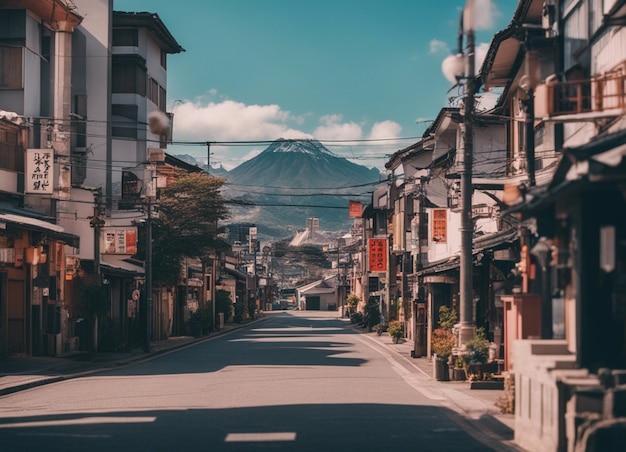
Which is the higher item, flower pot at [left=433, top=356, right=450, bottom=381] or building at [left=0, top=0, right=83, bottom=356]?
building at [left=0, top=0, right=83, bottom=356]

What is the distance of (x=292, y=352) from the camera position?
40.9 m

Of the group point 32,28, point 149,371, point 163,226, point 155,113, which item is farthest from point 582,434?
point 155,113

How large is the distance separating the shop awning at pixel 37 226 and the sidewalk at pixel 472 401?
13655 millimetres

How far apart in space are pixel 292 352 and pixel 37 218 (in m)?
11.6

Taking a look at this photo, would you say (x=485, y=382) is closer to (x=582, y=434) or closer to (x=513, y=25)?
(x=513, y=25)

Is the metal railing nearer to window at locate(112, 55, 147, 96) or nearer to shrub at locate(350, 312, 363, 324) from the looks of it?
window at locate(112, 55, 147, 96)

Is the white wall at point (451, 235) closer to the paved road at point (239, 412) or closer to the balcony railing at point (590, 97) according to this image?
the paved road at point (239, 412)

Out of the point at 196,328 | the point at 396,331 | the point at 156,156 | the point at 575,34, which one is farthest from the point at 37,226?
the point at 196,328

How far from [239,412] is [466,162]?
34.9 feet

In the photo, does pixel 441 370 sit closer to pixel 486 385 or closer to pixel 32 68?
pixel 486 385

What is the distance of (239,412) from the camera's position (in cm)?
1911

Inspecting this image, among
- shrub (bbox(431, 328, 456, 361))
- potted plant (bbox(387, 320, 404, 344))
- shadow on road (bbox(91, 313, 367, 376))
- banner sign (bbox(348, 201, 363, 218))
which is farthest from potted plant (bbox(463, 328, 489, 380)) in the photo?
banner sign (bbox(348, 201, 363, 218))

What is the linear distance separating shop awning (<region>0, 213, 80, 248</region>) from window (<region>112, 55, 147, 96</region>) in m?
24.4

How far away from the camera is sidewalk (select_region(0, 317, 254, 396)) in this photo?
2683cm
